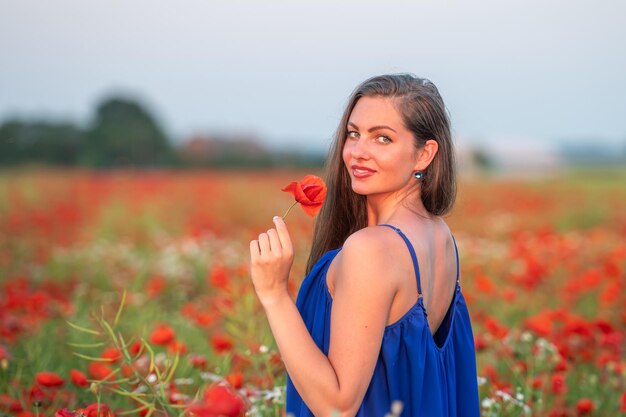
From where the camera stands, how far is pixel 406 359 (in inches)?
70.9

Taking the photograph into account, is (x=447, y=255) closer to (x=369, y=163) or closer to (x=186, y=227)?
(x=369, y=163)

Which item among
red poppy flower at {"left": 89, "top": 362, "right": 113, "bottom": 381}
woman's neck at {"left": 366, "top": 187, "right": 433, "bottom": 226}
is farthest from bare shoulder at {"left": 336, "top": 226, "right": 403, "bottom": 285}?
red poppy flower at {"left": 89, "top": 362, "right": 113, "bottom": 381}

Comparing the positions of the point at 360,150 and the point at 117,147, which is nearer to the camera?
the point at 360,150

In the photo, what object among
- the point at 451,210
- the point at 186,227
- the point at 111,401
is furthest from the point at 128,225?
the point at 451,210

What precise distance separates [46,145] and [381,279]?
2002 cm

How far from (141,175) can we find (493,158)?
36.3 m

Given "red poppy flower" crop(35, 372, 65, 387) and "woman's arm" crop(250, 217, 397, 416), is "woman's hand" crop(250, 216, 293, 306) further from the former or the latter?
"red poppy flower" crop(35, 372, 65, 387)

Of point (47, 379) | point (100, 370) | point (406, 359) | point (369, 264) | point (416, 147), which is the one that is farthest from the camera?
point (100, 370)

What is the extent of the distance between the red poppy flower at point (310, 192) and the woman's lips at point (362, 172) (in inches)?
7.9

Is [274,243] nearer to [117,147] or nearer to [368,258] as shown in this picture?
[368,258]

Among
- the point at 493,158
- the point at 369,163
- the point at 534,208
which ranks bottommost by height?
the point at 493,158

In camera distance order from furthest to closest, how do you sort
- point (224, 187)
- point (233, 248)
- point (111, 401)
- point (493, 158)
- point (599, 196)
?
point (493, 158), point (599, 196), point (224, 187), point (233, 248), point (111, 401)

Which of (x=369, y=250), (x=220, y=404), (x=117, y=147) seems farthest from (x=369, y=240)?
(x=117, y=147)

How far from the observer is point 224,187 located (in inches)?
496
